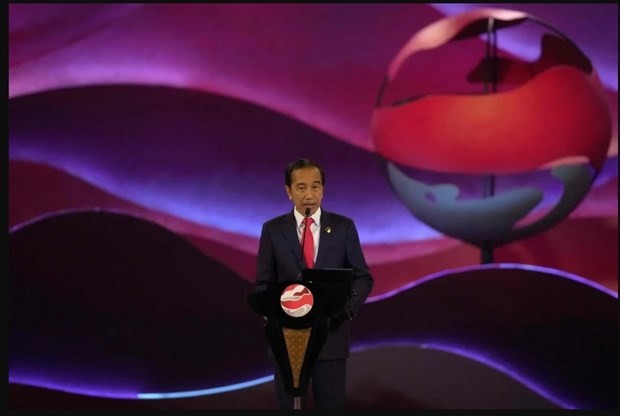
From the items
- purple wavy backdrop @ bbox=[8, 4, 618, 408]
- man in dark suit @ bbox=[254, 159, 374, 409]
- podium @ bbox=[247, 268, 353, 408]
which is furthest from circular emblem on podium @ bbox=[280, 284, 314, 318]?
purple wavy backdrop @ bbox=[8, 4, 618, 408]

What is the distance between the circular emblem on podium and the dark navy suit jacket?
0.22 metres

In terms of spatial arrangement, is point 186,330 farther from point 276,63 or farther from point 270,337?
point 270,337

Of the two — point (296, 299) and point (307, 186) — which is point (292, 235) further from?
point (296, 299)

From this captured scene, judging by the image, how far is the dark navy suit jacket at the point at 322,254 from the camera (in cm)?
270

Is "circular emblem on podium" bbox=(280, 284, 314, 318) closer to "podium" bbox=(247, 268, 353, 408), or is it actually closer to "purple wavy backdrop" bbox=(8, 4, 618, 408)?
"podium" bbox=(247, 268, 353, 408)

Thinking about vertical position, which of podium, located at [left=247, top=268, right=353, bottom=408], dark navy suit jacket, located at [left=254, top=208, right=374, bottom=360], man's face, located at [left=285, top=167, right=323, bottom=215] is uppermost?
man's face, located at [left=285, top=167, right=323, bottom=215]

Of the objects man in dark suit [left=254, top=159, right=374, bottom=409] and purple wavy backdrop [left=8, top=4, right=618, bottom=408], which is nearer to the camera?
man in dark suit [left=254, top=159, right=374, bottom=409]

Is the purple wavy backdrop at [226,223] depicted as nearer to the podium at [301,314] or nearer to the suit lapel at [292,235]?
the suit lapel at [292,235]

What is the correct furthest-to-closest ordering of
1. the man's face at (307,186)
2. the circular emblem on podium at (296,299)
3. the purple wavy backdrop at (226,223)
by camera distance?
the purple wavy backdrop at (226,223) < the man's face at (307,186) < the circular emblem on podium at (296,299)

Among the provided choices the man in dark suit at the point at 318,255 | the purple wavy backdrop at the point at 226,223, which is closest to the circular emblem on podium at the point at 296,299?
the man in dark suit at the point at 318,255

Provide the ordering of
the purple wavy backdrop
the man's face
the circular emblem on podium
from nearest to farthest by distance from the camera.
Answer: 1. the circular emblem on podium
2. the man's face
3. the purple wavy backdrop

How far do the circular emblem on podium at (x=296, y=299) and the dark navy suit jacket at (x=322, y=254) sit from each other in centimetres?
22

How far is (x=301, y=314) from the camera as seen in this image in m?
2.48

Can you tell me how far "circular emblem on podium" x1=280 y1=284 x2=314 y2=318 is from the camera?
2.46 m
